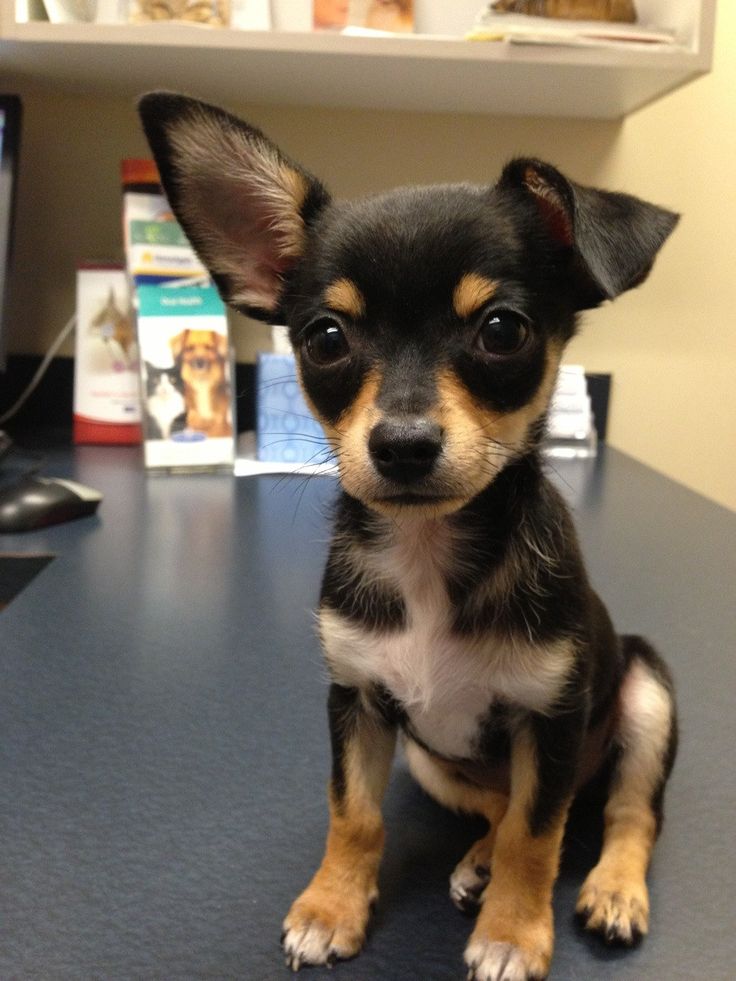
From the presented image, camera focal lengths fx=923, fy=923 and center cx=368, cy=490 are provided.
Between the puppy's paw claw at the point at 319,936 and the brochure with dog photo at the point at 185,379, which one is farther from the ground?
the brochure with dog photo at the point at 185,379

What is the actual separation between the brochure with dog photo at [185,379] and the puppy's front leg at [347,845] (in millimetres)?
1141

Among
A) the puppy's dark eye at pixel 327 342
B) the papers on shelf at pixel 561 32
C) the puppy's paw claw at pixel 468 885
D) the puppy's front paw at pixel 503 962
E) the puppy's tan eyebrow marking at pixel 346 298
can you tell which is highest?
the papers on shelf at pixel 561 32

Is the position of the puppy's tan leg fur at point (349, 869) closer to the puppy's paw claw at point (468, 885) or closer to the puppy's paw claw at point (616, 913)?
the puppy's paw claw at point (468, 885)

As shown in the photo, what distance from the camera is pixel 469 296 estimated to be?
0.69 metres

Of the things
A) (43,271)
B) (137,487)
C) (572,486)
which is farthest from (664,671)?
(43,271)

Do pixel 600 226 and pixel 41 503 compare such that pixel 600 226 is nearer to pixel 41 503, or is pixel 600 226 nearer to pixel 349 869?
pixel 349 869

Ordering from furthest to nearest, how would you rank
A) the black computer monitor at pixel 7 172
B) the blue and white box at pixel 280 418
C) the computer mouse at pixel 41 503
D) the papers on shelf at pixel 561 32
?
1. the blue and white box at pixel 280 418
2. the black computer monitor at pixel 7 172
3. the papers on shelf at pixel 561 32
4. the computer mouse at pixel 41 503

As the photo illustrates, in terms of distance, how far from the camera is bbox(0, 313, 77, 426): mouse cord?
2.12m

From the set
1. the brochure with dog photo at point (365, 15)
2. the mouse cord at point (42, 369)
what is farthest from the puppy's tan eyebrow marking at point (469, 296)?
the mouse cord at point (42, 369)

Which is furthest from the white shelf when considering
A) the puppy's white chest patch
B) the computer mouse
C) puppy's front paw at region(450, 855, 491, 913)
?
puppy's front paw at region(450, 855, 491, 913)

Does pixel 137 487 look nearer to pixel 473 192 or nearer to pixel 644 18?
pixel 473 192

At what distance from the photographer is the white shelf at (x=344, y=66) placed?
158 cm

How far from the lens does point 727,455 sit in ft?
7.35

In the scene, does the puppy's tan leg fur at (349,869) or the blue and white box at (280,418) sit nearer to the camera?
the puppy's tan leg fur at (349,869)
